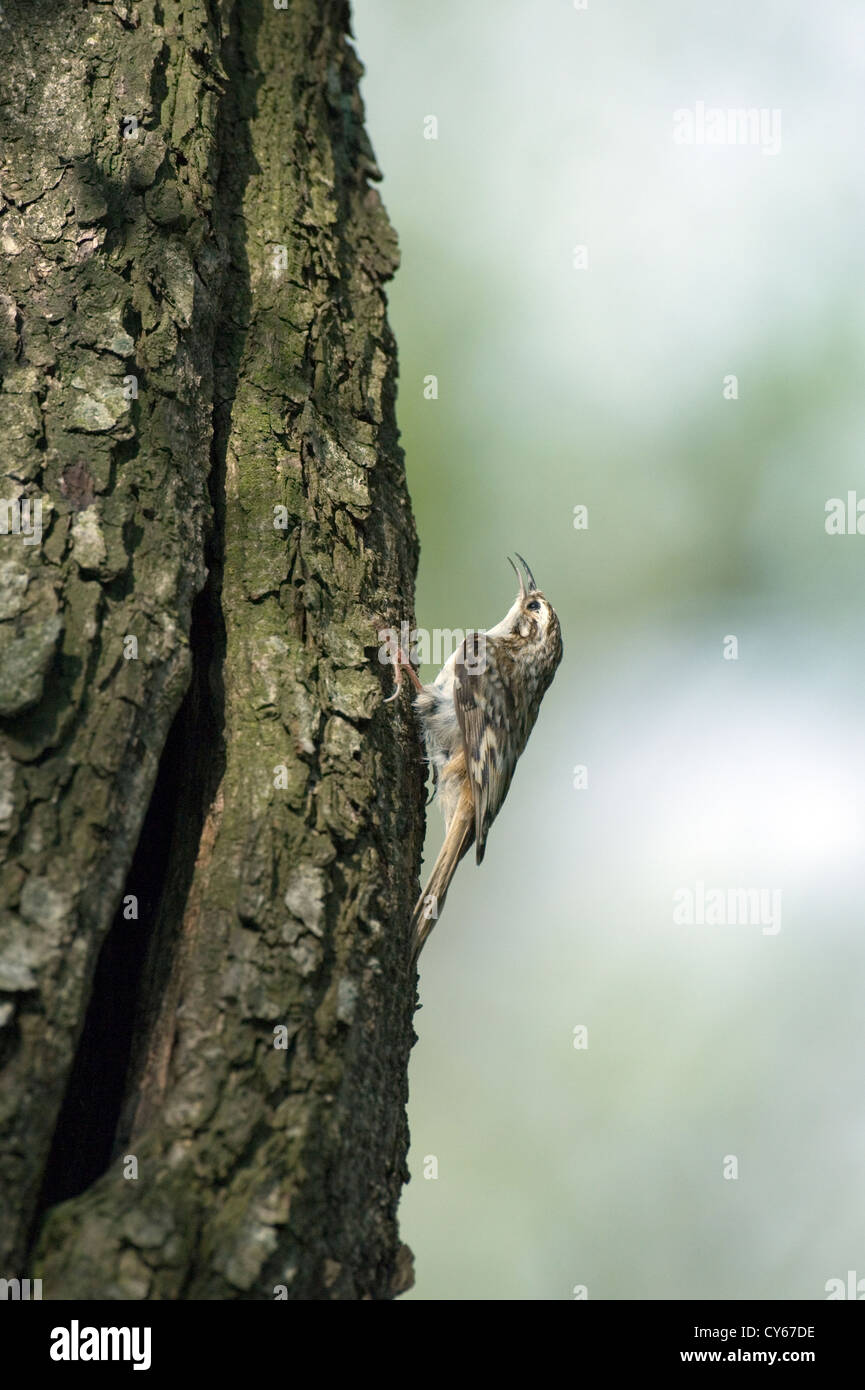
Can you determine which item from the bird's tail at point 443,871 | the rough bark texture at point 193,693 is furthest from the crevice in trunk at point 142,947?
the bird's tail at point 443,871

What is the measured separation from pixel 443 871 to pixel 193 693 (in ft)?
4.35

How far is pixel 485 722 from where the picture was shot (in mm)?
3709

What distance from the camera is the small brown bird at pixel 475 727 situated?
3.47 m

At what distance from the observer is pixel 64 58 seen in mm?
2414

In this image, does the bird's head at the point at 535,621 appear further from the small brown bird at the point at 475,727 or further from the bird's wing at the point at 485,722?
the bird's wing at the point at 485,722

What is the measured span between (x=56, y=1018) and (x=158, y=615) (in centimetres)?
69

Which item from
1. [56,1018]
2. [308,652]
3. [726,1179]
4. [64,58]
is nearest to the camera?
[56,1018]

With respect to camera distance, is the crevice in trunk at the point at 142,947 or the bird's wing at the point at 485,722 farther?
the bird's wing at the point at 485,722

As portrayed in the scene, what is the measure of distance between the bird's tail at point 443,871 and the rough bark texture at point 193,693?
1.09 feet

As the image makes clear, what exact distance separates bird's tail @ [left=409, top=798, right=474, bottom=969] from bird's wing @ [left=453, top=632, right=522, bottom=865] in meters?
0.04

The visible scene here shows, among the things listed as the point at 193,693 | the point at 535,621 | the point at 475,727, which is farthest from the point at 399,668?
the point at 535,621

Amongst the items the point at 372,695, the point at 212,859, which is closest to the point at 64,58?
the point at 372,695

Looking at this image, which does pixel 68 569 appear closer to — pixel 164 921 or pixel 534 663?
pixel 164 921

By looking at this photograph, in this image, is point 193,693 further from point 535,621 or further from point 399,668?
point 535,621
